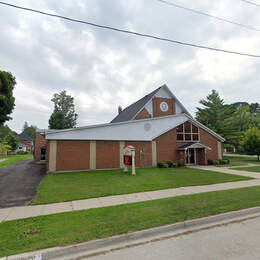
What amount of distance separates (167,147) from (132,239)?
1501 centimetres

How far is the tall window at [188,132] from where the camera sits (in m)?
18.9

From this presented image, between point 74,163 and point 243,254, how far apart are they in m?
13.4

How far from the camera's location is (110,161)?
15.7 meters

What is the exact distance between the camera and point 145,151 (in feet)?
56.2

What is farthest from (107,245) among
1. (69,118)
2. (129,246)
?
(69,118)

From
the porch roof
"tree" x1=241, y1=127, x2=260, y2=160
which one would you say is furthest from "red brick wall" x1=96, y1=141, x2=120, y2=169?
"tree" x1=241, y1=127, x2=260, y2=160

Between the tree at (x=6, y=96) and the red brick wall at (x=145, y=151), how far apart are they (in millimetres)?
11180

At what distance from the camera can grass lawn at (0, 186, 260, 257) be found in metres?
3.39

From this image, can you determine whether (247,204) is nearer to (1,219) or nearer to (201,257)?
(201,257)

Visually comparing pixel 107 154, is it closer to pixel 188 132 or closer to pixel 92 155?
pixel 92 155

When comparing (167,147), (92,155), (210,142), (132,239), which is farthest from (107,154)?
(210,142)

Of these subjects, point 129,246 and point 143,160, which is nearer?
point 129,246

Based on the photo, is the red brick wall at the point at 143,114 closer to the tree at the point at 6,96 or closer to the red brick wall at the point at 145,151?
the red brick wall at the point at 145,151

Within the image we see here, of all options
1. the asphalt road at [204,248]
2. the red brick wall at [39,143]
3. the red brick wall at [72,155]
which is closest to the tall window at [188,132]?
the red brick wall at [72,155]
